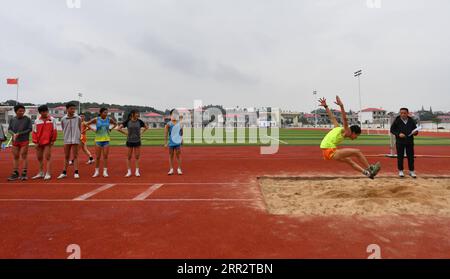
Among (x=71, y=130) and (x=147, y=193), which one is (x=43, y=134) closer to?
(x=71, y=130)

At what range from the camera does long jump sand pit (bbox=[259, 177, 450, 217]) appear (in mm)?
4539

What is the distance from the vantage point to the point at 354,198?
17.1 ft

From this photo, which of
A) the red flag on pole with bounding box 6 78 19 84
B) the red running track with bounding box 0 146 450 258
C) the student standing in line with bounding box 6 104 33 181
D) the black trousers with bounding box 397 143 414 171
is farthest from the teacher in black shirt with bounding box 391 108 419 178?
the red flag on pole with bounding box 6 78 19 84

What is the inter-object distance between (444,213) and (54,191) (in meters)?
7.56

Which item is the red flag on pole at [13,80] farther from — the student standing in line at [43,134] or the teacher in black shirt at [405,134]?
the teacher in black shirt at [405,134]

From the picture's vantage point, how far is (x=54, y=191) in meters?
6.13

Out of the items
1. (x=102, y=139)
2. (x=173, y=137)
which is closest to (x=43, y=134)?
(x=102, y=139)

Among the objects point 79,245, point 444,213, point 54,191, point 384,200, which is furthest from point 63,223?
point 444,213

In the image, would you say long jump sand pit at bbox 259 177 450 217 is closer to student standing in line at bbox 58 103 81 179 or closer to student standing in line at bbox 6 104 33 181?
student standing in line at bbox 58 103 81 179

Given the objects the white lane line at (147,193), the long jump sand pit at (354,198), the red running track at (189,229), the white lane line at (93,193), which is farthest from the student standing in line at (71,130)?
the long jump sand pit at (354,198)

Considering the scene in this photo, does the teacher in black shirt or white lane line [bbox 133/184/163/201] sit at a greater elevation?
the teacher in black shirt

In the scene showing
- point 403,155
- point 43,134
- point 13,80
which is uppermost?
point 13,80

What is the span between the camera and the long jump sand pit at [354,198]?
4539 millimetres
